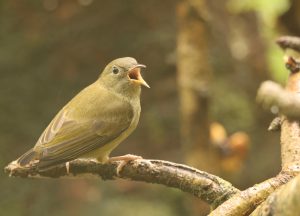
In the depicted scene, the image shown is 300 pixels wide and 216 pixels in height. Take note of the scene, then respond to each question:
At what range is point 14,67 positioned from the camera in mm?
6324

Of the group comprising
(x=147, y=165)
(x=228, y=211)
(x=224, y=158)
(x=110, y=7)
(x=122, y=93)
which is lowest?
(x=228, y=211)

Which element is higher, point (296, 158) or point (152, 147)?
point (152, 147)

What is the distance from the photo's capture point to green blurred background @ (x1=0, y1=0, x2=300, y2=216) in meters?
6.12

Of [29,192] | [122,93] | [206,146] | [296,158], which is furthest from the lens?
[29,192]

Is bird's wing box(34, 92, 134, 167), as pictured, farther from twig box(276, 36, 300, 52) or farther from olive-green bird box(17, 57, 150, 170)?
twig box(276, 36, 300, 52)

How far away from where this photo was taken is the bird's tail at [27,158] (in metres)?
2.73

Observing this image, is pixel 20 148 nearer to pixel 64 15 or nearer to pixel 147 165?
pixel 64 15

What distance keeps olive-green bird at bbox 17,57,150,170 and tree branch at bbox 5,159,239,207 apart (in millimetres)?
155

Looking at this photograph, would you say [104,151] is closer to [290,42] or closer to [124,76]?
[124,76]

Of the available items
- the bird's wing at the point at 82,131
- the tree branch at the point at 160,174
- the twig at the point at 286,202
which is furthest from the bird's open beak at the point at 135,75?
the twig at the point at 286,202

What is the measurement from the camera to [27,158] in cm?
282

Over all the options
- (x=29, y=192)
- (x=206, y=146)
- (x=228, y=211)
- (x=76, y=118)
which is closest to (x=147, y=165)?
(x=228, y=211)

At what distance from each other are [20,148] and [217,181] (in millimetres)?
4282

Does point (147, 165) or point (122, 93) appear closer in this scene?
point (147, 165)
